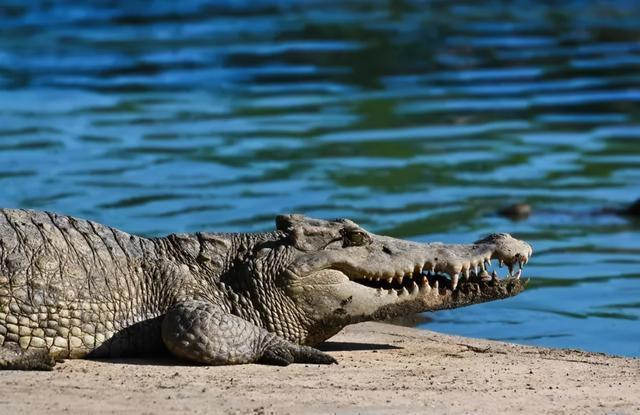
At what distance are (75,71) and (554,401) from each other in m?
18.2

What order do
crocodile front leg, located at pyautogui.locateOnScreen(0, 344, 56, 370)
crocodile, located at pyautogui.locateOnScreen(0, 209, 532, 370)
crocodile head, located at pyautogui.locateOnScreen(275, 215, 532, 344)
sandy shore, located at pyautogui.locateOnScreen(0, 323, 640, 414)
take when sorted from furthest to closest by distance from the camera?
1. crocodile head, located at pyautogui.locateOnScreen(275, 215, 532, 344)
2. crocodile, located at pyautogui.locateOnScreen(0, 209, 532, 370)
3. crocodile front leg, located at pyautogui.locateOnScreen(0, 344, 56, 370)
4. sandy shore, located at pyautogui.locateOnScreen(0, 323, 640, 414)

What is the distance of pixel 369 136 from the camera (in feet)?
56.2

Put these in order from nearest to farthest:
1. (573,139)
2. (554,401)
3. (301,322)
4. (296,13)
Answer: (554,401)
(301,322)
(573,139)
(296,13)

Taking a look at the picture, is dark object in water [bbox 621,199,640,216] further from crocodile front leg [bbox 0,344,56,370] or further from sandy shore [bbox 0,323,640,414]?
crocodile front leg [bbox 0,344,56,370]

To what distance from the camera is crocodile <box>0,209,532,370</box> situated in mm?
6910

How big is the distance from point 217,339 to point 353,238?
107cm

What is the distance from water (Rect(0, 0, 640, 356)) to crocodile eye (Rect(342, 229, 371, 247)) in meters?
2.05

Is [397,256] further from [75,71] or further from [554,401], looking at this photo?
[75,71]

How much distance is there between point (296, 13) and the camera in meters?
33.5

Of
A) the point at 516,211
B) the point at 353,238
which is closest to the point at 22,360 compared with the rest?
the point at 353,238

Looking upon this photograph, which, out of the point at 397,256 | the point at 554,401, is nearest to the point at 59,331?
the point at 397,256

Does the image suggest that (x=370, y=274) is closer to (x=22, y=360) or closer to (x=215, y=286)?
(x=215, y=286)

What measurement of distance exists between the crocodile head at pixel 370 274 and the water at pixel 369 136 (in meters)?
1.63

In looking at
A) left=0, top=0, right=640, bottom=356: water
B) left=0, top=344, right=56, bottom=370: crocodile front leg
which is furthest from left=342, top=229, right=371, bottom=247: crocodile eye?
left=0, top=0, right=640, bottom=356: water
